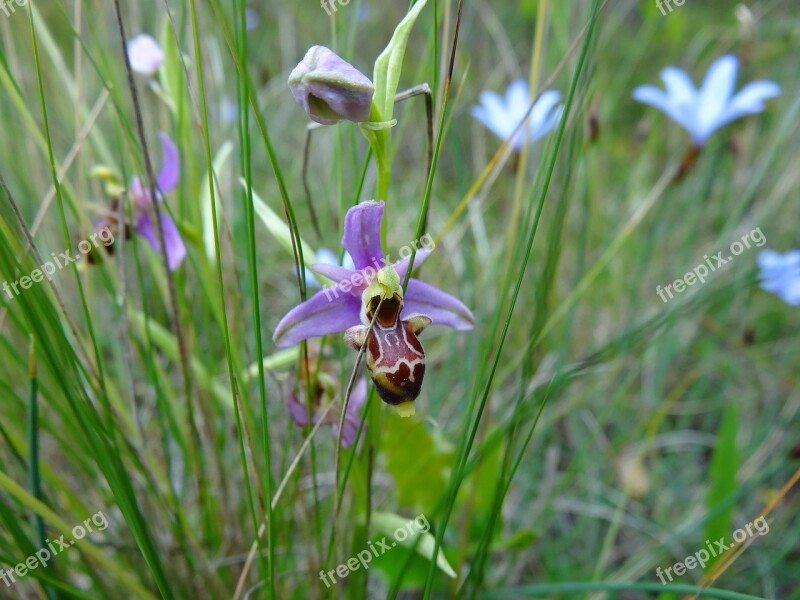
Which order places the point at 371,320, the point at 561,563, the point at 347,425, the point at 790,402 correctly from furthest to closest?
the point at 790,402 → the point at 561,563 → the point at 347,425 → the point at 371,320

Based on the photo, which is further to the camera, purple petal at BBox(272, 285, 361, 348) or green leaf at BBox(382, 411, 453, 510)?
green leaf at BBox(382, 411, 453, 510)

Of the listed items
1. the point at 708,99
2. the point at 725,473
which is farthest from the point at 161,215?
the point at 708,99

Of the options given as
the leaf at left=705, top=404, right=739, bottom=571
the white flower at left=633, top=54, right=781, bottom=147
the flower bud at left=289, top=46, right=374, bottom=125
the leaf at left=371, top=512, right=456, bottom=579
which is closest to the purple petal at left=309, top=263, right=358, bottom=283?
the flower bud at left=289, top=46, right=374, bottom=125

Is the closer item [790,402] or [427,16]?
[427,16]

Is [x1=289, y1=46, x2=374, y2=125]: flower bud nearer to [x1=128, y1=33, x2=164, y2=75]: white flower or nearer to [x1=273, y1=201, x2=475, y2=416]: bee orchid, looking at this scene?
[x1=273, y1=201, x2=475, y2=416]: bee orchid

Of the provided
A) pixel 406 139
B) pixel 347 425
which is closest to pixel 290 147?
pixel 406 139

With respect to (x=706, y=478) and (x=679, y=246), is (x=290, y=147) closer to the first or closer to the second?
(x=679, y=246)

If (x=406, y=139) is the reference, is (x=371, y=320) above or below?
below
